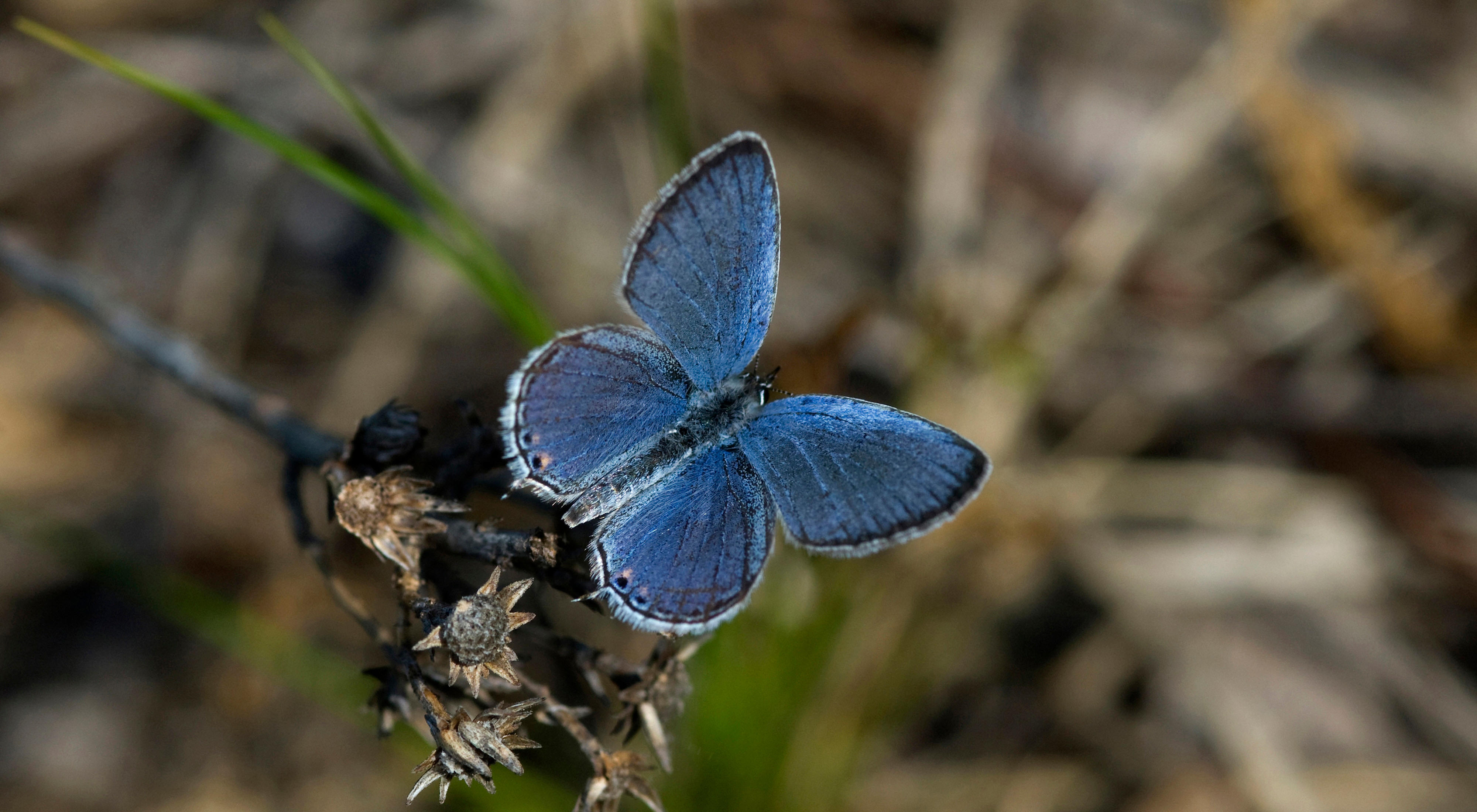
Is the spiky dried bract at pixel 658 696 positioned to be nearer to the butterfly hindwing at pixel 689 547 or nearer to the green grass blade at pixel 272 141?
the butterfly hindwing at pixel 689 547

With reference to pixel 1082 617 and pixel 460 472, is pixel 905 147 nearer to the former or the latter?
pixel 1082 617

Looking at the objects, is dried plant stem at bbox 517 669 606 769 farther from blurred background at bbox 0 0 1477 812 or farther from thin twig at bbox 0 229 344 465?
blurred background at bbox 0 0 1477 812

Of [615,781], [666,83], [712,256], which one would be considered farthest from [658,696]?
[666,83]

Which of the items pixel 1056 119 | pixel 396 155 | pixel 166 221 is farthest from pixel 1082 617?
pixel 166 221

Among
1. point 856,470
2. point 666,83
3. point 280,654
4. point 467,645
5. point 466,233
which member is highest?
point 666,83

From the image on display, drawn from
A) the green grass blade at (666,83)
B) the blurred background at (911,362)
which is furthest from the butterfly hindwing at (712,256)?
the blurred background at (911,362)

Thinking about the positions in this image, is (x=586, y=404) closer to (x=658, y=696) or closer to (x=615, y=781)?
(x=658, y=696)
